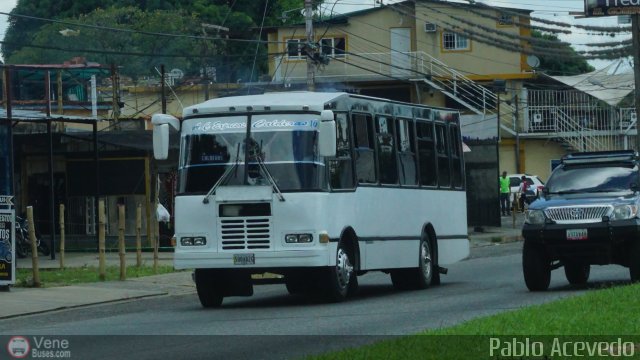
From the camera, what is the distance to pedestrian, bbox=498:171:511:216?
173 feet

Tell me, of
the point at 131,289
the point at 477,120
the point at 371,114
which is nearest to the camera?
the point at 371,114

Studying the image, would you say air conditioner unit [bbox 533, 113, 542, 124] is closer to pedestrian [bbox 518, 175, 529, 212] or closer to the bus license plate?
pedestrian [bbox 518, 175, 529, 212]

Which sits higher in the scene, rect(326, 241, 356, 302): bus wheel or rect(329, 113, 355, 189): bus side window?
rect(329, 113, 355, 189): bus side window

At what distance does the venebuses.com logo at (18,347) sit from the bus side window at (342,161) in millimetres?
5681

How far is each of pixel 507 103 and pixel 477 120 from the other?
56.1 feet

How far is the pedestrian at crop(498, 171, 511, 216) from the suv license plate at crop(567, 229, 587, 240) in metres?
32.3

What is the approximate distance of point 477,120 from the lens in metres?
47.0

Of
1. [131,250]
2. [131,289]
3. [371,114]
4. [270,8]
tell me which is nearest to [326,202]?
[371,114]

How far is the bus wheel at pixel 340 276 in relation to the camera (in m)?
18.7

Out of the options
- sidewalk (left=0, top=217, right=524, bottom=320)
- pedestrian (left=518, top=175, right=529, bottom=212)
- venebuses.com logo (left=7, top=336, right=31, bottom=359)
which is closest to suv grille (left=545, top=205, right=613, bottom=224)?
sidewalk (left=0, top=217, right=524, bottom=320)

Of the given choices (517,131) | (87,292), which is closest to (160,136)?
(87,292)

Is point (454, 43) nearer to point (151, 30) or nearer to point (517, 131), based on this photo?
point (517, 131)

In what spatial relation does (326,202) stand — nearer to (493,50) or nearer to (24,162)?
(24,162)

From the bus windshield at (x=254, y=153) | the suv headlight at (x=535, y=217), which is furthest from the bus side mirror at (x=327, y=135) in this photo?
the suv headlight at (x=535, y=217)
